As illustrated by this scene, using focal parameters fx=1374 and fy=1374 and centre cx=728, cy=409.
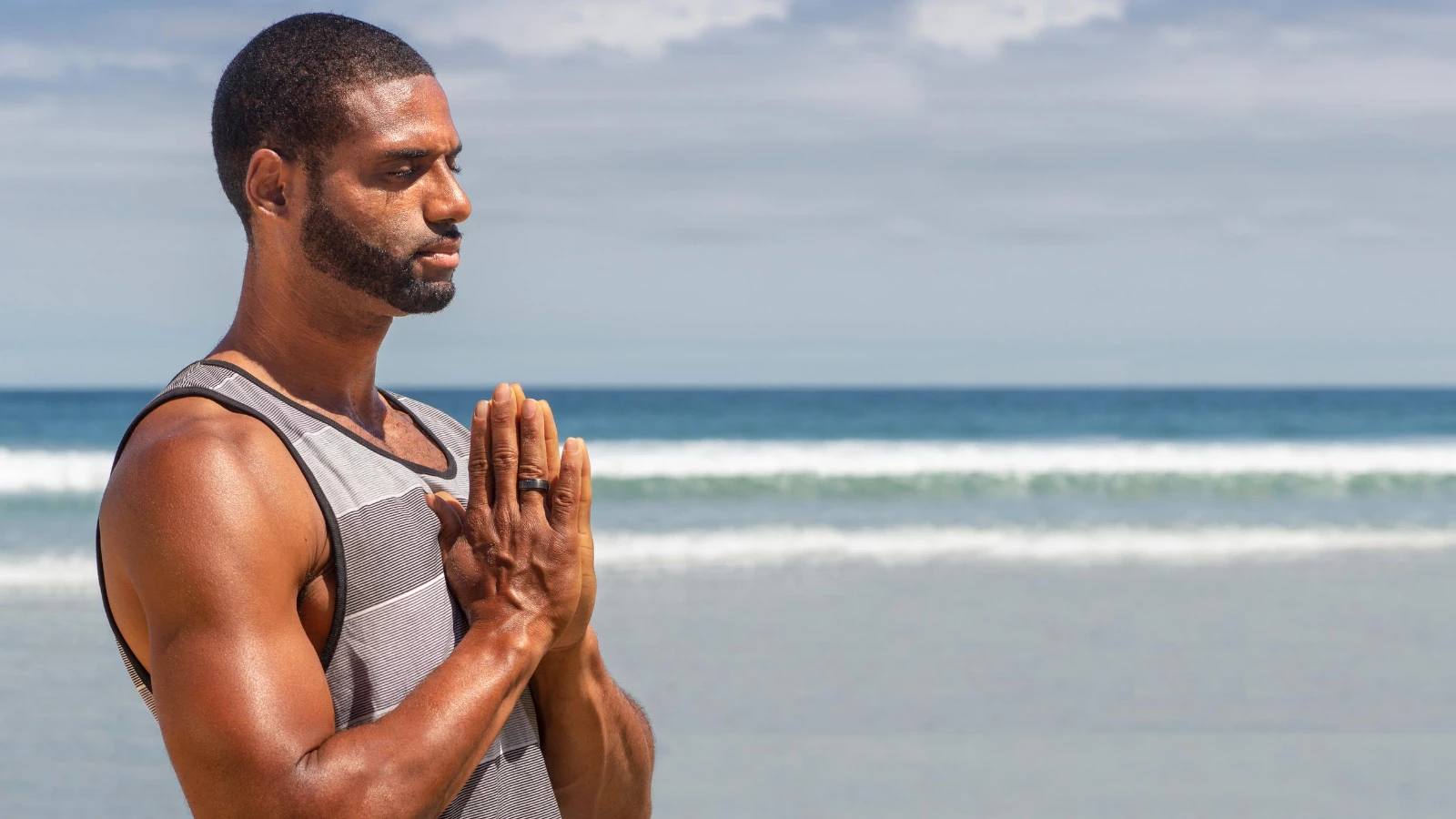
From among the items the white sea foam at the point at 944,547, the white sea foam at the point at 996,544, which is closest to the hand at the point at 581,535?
the white sea foam at the point at 944,547

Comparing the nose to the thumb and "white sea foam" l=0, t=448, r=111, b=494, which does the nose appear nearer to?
the thumb

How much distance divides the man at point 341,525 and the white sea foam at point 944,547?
825 centimetres

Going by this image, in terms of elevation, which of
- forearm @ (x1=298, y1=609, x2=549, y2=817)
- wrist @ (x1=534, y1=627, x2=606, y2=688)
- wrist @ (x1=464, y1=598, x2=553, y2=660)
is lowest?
wrist @ (x1=534, y1=627, x2=606, y2=688)

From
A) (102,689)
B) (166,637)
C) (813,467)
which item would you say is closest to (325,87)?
(166,637)

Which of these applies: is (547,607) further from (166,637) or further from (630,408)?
(630,408)

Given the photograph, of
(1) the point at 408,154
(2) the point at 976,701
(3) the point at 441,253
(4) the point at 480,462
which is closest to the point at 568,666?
(4) the point at 480,462

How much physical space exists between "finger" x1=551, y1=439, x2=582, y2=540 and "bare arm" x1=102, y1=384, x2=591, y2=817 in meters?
0.18

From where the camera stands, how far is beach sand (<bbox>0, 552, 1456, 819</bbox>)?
5.14 meters

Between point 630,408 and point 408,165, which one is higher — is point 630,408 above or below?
below

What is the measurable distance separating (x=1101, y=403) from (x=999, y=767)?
45320 millimetres

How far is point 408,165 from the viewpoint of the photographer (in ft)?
5.64

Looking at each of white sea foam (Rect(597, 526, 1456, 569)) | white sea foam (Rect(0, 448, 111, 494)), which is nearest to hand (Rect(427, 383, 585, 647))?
white sea foam (Rect(597, 526, 1456, 569))

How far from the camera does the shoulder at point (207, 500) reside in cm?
143

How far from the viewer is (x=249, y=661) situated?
1.41 meters
